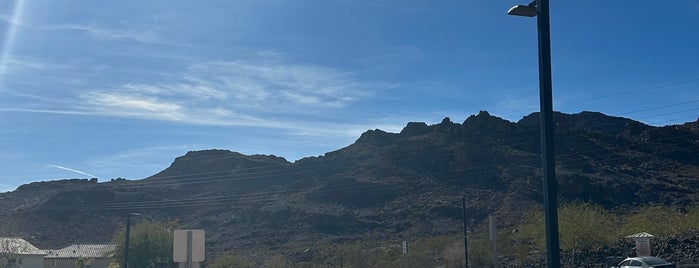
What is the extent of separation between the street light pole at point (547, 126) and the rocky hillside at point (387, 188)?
281 feet

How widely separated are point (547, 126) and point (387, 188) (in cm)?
10800

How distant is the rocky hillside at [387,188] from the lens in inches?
4114

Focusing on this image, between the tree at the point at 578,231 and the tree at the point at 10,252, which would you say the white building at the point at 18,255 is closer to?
the tree at the point at 10,252

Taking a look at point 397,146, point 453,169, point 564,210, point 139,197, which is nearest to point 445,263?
point 564,210

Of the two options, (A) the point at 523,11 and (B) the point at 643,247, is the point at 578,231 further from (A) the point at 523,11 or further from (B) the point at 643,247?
(A) the point at 523,11

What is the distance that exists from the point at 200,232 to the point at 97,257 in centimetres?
6674

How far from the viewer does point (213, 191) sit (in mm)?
139625

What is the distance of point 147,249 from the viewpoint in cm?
6794

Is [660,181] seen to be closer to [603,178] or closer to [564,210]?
[603,178]

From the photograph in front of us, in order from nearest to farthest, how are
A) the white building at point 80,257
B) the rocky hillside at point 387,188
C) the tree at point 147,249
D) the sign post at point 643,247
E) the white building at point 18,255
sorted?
the sign post at point 643,247 < the tree at point 147,249 < the white building at point 18,255 < the white building at point 80,257 < the rocky hillside at point 387,188

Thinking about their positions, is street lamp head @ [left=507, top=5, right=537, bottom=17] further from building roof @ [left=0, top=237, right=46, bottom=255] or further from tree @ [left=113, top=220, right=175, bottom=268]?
building roof @ [left=0, top=237, right=46, bottom=255]

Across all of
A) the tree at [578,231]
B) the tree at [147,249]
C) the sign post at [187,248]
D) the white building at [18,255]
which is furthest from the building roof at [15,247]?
the sign post at [187,248]

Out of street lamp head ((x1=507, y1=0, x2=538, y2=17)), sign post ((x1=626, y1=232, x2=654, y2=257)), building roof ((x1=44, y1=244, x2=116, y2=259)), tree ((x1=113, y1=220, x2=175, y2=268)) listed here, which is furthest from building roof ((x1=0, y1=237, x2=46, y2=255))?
street lamp head ((x1=507, y1=0, x2=538, y2=17))

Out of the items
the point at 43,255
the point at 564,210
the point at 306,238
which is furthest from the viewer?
the point at 306,238
